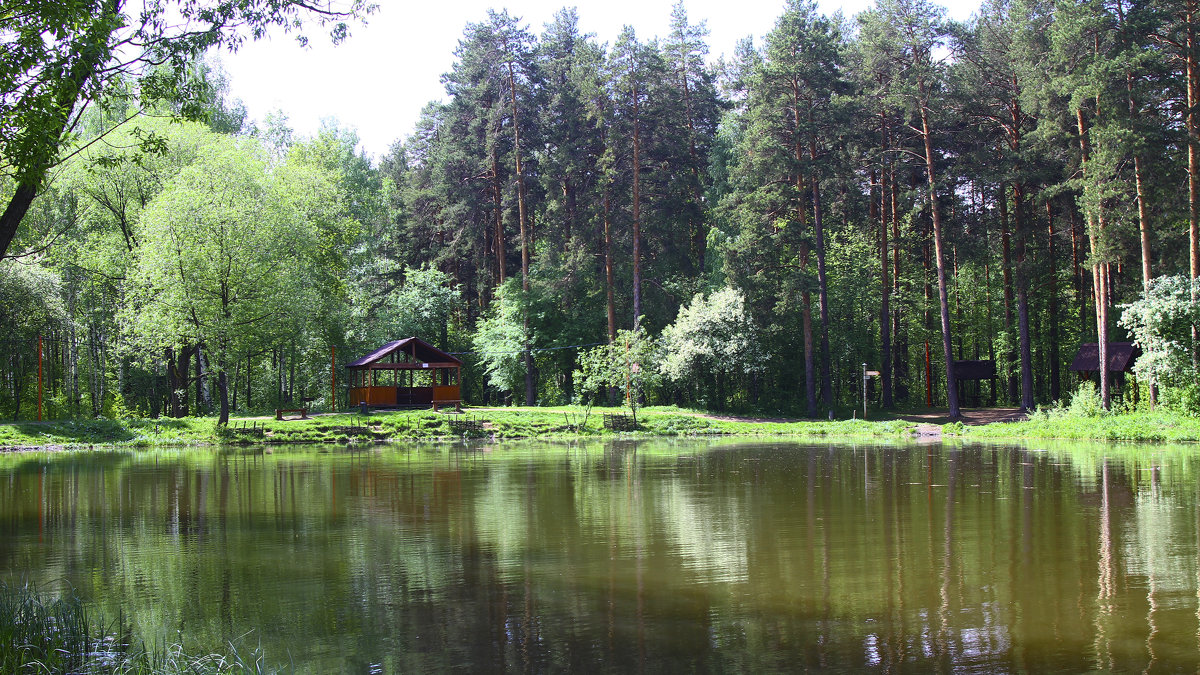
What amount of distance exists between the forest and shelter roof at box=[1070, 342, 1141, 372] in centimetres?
103

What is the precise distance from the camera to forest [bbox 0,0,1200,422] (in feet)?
114

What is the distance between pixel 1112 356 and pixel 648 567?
36052 millimetres

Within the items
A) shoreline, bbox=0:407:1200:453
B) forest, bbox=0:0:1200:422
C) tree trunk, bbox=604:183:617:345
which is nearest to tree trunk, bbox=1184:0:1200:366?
forest, bbox=0:0:1200:422

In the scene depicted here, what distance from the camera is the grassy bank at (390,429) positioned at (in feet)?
111

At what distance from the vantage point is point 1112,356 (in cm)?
3950

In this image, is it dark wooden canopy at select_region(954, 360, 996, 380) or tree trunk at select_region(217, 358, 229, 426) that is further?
dark wooden canopy at select_region(954, 360, 996, 380)

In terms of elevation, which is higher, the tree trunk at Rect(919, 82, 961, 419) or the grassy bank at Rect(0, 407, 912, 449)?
the tree trunk at Rect(919, 82, 961, 419)

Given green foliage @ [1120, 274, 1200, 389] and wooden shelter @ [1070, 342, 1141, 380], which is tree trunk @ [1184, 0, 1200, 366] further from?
wooden shelter @ [1070, 342, 1141, 380]

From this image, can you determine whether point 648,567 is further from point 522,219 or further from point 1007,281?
point 522,219

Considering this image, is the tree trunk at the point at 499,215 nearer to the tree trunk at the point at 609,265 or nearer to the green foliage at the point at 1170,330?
the tree trunk at the point at 609,265

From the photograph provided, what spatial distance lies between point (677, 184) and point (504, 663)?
145 ft

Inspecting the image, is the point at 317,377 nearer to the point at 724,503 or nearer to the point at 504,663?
the point at 724,503

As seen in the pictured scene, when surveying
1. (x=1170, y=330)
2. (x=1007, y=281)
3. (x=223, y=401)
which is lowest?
(x=223, y=401)

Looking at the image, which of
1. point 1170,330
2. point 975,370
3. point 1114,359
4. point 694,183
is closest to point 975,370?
point 975,370
